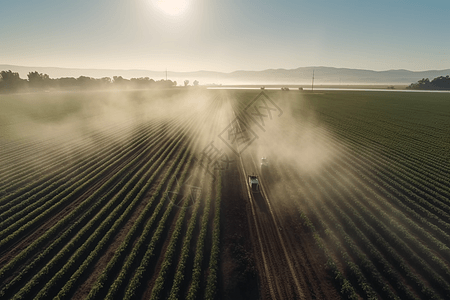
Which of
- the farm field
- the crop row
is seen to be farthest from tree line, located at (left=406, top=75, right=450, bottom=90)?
the crop row

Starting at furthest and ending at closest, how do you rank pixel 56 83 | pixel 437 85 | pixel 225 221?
1. pixel 437 85
2. pixel 56 83
3. pixel 225 221

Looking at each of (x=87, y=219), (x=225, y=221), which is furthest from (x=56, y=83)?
(x=225, y=221)

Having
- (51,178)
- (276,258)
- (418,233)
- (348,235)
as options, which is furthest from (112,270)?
(418,233)

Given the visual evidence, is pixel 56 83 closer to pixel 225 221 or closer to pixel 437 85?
pixel 225 221

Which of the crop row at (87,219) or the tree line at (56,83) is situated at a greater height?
the tree line at (56,83)

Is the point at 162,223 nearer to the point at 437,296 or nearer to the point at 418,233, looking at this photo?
the point at 437,296

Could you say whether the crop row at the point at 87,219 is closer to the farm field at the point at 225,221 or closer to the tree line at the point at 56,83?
the farm field at the point at 225,221

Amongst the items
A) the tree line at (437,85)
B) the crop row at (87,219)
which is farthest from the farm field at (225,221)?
the tree line at (437,85)
